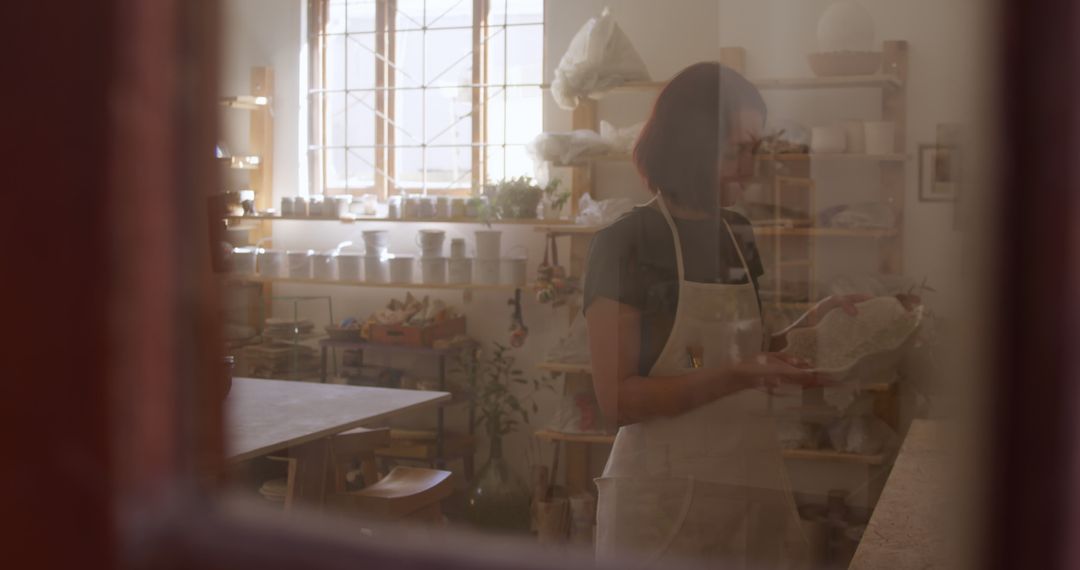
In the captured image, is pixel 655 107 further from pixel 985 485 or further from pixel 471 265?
pixel 471 265

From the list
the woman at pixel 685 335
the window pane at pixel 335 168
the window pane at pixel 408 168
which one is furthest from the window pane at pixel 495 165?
the woman at pixel 685 335

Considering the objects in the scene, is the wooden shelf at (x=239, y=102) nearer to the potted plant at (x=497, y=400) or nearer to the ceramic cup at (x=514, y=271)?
the potted plant at (x=497, y=400)

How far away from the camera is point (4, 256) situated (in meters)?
0.12

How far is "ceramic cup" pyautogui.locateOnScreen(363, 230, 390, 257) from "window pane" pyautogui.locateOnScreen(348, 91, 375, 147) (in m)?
0.23

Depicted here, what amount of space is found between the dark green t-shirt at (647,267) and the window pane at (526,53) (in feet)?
4.03

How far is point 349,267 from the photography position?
233cm

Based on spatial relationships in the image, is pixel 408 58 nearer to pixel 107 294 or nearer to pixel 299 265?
pixel 299 265

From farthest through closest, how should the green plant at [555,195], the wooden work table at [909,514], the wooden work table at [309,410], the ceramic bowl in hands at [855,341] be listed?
the green plant at [555,195]
the wooden work table at [309,410]
the ceramic bowl in hands at [855,341]
the wooden work table at [909,514]

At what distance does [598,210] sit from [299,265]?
3.18 ft

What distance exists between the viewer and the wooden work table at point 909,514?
0.50 meters

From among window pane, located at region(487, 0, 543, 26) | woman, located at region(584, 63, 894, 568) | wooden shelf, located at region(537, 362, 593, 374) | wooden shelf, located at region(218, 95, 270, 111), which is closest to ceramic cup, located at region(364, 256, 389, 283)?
window pane, located at region(487, 0, 543, 26)

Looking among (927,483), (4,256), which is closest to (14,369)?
(4,256)

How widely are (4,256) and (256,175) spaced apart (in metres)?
2.16

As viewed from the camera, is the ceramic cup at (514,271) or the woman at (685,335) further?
the ceramic cup at (514,271)
